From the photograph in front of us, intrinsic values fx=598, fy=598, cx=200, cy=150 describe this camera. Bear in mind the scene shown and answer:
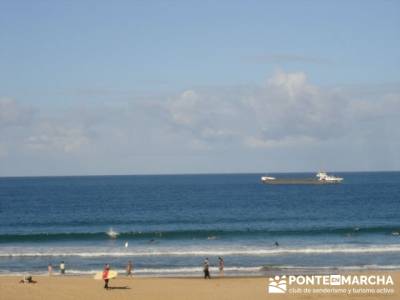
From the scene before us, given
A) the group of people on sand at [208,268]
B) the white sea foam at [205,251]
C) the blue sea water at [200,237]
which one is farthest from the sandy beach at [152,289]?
the white sea foam at [205,251]

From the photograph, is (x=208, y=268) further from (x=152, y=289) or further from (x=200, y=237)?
(x=200, y=237)

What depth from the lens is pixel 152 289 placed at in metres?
30.9

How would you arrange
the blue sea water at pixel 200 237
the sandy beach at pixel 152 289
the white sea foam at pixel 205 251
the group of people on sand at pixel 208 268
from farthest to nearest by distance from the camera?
the white sea foam at pixel 205 251
the blue sea water at pixel 200 237
the group of people on sand at pixel 208 268
the sandy beach at pixel 152 289

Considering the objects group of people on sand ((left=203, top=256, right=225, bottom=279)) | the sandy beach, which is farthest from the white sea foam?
the sandy beach

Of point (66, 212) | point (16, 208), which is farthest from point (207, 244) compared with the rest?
point (16, 208)

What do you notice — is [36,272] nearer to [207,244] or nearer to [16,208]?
[207,244]

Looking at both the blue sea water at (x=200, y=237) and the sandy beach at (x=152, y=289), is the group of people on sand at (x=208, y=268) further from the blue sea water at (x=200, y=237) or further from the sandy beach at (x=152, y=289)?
the sandy beach at (x=152, y=289)

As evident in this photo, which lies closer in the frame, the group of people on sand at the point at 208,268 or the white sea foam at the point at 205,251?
the group of people on sand at the point at 208,268

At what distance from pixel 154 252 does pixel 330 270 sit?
1547cm

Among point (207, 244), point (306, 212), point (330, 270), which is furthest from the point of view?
point (306, 212)

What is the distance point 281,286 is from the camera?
102 ft

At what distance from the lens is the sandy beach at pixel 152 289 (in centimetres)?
2833

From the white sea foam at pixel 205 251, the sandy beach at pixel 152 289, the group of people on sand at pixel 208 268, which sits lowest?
the sandy beach at pixel 152 289

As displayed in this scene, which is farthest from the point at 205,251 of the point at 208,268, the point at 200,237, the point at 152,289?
the point at 152,289
